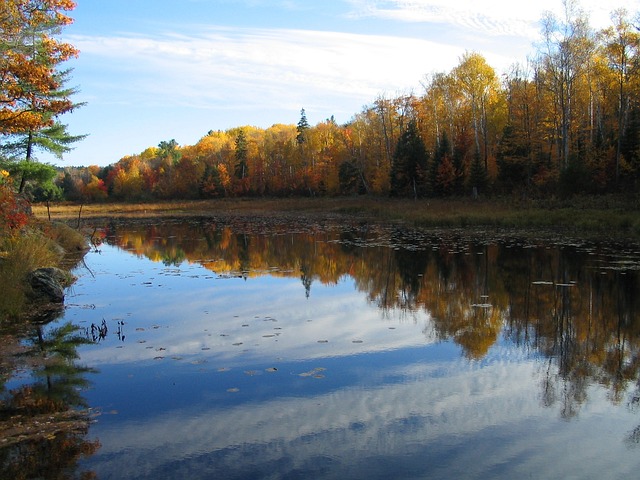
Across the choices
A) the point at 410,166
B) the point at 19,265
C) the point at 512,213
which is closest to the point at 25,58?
the point at 19,265

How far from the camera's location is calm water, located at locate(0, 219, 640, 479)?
5281mm

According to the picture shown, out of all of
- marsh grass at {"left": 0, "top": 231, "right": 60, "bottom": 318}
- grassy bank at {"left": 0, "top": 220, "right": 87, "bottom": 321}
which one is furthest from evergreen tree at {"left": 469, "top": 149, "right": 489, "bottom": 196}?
marsh grass at {"left": 0, "top": 231, "right": 60, "bottom": 318}

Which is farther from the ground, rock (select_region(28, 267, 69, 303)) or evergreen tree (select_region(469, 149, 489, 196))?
evergreen tree (select_region(469, 149, 489, 196))

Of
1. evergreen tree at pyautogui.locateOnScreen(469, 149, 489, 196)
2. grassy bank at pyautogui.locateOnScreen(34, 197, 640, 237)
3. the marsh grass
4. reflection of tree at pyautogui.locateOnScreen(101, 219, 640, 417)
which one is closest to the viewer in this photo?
reflection of tree at pyautogui.locateOnScreen(101, 219, 640, 417)

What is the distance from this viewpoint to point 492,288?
13.6m

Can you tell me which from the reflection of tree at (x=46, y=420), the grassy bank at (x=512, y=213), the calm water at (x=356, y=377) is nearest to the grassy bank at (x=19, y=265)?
the calm water at (x=356, y=377)

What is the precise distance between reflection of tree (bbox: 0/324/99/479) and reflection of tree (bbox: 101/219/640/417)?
552 cm

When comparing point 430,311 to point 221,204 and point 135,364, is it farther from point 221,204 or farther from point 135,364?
point 221,204

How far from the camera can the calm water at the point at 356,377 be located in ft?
17.3

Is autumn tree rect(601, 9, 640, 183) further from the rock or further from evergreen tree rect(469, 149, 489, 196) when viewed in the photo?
the rock

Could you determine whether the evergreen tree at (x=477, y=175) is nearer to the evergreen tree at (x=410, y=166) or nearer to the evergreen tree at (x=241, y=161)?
the evergreen tree at (x=410, y=166)

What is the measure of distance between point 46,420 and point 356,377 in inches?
155

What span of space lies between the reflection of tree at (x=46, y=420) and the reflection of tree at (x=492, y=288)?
5.52m

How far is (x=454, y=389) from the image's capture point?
699cm
